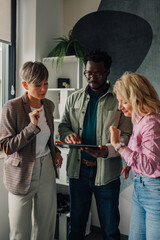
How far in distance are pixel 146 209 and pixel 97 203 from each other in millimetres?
549

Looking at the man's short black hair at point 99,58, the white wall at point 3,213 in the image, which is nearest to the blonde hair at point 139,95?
the man's short black hair at point 99,58

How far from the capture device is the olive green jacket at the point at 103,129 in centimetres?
176

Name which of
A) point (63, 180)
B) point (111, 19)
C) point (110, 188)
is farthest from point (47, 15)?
point (110, 188)

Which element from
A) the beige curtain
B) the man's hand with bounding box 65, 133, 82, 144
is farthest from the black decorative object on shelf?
the man's hand with bounding box 65, 133, 82, 144

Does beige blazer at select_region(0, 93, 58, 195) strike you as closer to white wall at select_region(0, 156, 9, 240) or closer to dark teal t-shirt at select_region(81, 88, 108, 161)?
dark teal t-shirt at select_region(81, 88, 108, 161)

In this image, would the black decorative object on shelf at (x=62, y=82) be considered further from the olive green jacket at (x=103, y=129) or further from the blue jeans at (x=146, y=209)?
the blue jeans at (x=146, y=209)

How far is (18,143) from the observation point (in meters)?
1.53

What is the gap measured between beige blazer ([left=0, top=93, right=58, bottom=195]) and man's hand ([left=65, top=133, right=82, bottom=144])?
0.82 ft

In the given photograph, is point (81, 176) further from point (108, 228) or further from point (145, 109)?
point (145, 109)

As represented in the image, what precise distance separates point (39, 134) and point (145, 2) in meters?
1.70

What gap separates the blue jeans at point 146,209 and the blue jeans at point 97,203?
0.34 metres

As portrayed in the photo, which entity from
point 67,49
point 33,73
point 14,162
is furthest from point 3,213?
point 67,49

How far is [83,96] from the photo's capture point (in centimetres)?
192

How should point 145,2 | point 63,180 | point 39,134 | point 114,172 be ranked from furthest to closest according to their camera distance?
point 63,180 < point 145,2 < point 114,172 < point 39,134
